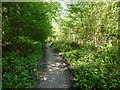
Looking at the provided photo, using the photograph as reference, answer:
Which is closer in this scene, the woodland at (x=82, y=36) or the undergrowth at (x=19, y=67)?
the undergrowth at (x=19, y=67)

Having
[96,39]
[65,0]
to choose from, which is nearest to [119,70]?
[96,39]

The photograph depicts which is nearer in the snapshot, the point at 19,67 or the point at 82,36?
the point at 19,67

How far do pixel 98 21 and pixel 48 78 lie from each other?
6.77 metres

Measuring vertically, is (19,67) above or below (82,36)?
below

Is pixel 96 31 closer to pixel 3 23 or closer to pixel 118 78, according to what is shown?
pixel 118 78

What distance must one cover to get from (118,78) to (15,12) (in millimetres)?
5963

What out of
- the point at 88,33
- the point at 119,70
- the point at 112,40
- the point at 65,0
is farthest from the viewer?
the point at 88,33

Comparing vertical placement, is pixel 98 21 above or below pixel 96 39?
above

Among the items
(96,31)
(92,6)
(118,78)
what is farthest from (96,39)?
(118,78)

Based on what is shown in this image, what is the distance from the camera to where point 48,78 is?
18.0 feet

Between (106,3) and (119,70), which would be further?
(106,3)

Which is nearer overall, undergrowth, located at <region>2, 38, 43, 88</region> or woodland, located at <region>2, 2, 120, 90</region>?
undergrowth, located at <region>2, 38, 43, 88</region>

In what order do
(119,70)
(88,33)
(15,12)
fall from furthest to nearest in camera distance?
(88,33)
(15,12)
(119,70)

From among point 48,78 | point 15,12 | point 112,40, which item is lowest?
point 48,78
